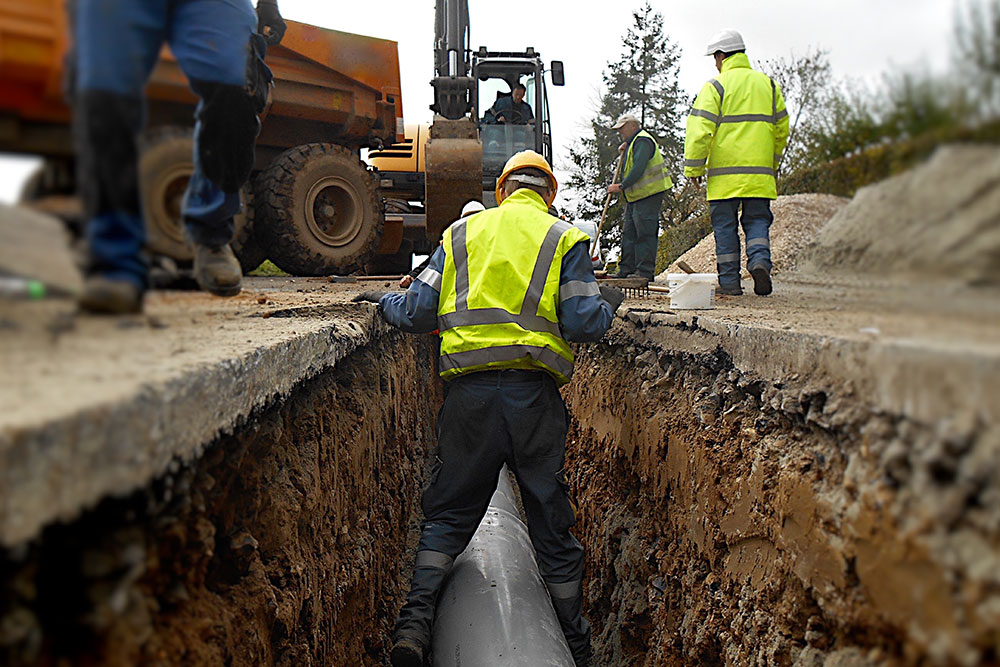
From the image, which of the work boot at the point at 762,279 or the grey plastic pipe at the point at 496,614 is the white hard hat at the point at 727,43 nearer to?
the work boot at the point at 762,279

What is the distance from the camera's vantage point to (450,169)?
24.2 ft

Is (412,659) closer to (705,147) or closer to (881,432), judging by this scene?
(881,432)

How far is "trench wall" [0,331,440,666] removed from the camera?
3.42 feet

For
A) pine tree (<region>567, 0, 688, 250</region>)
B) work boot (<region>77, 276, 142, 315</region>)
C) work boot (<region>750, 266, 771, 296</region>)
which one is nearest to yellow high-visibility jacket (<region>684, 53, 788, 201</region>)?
work boot (<region>750, 266, 771, 296</region>)

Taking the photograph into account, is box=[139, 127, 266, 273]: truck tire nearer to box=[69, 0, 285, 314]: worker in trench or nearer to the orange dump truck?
box=[69, 0, 285, 314]: worker in trench

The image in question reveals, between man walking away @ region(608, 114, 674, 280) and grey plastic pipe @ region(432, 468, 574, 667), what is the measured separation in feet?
12.7

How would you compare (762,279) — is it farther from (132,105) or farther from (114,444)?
(114,444)

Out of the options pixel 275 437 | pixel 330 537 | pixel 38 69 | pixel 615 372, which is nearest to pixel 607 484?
pixel 615 372

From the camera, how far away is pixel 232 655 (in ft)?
5.70

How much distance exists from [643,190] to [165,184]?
5916mm

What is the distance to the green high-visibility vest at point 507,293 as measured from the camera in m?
3.20

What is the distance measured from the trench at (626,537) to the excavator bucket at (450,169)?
10.4 feet

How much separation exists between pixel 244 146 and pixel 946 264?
5.43ft

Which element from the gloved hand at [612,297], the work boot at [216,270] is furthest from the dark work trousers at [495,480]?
the work boot at [216,270]
